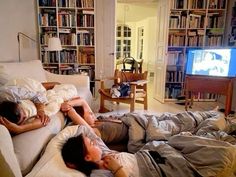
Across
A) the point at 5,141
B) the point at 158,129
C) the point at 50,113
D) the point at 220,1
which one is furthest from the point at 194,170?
the point at 220,1

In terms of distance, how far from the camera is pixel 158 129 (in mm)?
1546

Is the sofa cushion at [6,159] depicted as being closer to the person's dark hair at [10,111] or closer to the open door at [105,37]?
the person's dark hair at [10,111]

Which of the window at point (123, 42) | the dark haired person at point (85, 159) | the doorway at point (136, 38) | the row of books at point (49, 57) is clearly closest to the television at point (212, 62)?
the row of books at point (49, 57)

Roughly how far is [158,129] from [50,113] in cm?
82

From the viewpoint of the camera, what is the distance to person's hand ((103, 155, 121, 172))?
107 centimetres

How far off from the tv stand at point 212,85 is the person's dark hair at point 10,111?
106 inches

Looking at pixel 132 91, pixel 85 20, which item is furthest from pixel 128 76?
pixel 85 20

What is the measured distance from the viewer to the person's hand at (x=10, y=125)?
1.12m

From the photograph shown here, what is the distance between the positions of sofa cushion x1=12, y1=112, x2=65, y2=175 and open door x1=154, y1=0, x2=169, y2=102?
297cm

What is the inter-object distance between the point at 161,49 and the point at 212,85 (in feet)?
4.31

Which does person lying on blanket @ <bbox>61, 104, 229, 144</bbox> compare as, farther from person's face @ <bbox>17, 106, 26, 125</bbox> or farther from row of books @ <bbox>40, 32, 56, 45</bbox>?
row of books @ <bbox>40, 32, 56, 45</bbox>

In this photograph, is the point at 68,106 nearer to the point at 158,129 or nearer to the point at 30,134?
the point at 30,134

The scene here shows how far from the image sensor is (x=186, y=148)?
1222 mm

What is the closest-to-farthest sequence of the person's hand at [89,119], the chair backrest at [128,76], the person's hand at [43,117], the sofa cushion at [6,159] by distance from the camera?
the sofa cushion at [6,159], the person's hand at [43,117], the person's hand at [89,119], the chair backrest at [128,76]
